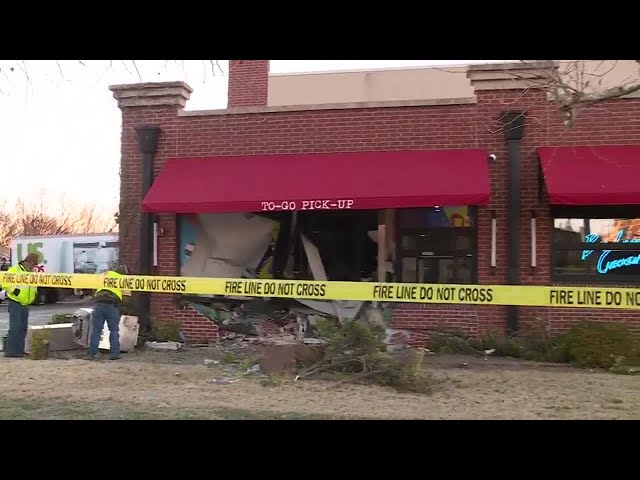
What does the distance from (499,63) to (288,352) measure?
18.9 feet

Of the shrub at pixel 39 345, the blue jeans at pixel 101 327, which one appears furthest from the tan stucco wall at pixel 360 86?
the shrub at pixel 39 345

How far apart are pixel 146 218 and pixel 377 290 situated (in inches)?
192

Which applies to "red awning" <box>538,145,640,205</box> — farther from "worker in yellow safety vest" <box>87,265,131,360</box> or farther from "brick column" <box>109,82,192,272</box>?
"worker in yellow safety vest" <box>87,265,131,360</box>

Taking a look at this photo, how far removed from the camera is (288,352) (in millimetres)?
7914

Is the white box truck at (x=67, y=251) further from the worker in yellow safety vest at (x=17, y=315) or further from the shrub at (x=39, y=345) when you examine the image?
the shrub at (x=39, y=345)

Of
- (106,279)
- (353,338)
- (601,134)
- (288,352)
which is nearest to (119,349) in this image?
(106,279)

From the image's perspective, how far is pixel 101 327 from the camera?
362 inches

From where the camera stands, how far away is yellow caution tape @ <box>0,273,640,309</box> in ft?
24.1

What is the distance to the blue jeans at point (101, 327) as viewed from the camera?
909cm

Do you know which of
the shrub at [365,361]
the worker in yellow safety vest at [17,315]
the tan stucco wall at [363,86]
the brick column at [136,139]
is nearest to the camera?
the shrub at [365,361]

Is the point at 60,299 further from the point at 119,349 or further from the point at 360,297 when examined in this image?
the point at 360,297

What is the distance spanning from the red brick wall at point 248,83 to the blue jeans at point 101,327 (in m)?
6.04

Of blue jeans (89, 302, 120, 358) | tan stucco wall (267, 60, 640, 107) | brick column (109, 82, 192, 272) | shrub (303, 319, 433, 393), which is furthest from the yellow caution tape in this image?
tan stucco wall (267, 60, 640, 107)

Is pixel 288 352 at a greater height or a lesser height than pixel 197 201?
lesser
